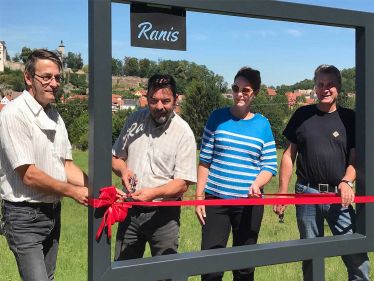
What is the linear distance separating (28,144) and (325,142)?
1572 mm

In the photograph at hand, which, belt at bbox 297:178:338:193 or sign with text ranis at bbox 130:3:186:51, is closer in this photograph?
sign with text ranis at bbox 130:3:186:51

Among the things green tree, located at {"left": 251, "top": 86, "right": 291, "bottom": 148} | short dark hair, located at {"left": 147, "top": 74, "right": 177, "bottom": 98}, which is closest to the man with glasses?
short dark hair, located at {"left": 147, "top": 74, "right": 177, "bottom": 98}

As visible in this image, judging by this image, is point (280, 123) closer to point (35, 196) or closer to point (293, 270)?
point (293, 270)

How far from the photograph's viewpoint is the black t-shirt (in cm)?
288

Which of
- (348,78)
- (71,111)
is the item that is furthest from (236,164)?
(71,111)

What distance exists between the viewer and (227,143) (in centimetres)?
287

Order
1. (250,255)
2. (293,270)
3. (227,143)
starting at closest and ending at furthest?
1. (250,255)
2. (227,143)
3. (293,270)

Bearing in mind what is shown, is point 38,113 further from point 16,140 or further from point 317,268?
point 317,268

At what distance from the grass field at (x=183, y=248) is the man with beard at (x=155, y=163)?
1.53 meters

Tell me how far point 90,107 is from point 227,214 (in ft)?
4.14

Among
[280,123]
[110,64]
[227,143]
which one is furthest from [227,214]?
[110,64]

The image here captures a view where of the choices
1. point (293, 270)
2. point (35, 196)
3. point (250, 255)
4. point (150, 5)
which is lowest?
point (293, 270)

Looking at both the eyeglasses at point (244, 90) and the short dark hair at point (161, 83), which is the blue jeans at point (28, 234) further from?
the eyeglasses at point (244, 90)

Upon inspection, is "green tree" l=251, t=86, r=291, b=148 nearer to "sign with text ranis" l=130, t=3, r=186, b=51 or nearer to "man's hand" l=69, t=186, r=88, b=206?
"sign with text ranis" l=130, t=3, r=186, b=51
